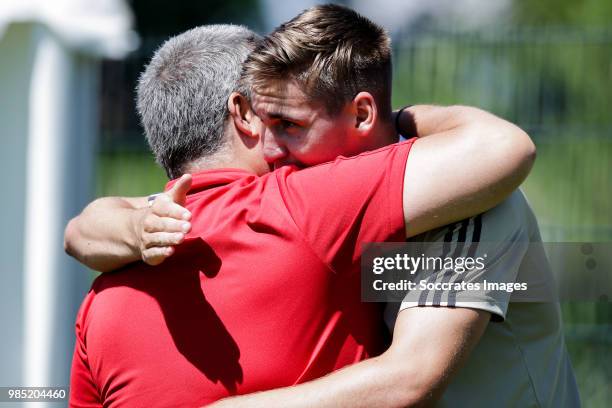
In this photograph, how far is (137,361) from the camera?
2.21 meters

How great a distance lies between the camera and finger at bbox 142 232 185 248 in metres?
1.90

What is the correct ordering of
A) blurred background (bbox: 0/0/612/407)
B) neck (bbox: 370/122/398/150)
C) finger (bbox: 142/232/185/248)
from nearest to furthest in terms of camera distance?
finger (bbox: 142/232/185/248), neck (bbox: 370/122/398/150), blurred background (bbox: 0/0/612/407)

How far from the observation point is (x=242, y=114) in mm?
2414

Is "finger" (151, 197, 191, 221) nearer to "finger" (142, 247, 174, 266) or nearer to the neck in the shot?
"finger" (142, 247, 174, 266)

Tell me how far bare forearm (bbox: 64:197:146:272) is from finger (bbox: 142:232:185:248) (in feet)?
0.70

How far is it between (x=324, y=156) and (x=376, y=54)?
294mm

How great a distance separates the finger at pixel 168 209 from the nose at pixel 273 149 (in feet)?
1.46

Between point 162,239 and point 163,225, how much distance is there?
0.03 m

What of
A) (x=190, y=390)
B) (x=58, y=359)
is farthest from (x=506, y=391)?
(x=58, y=359)

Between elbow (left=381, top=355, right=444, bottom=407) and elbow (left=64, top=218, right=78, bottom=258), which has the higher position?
elbow (left=64, top=218, right=78, bottom=258)

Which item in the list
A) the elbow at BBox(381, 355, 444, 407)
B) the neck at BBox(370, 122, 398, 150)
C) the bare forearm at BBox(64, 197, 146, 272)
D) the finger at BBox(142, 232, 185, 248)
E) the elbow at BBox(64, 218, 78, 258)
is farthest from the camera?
the elbow at BBox(64, 218, 78, 258)

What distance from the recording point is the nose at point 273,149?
236 cm

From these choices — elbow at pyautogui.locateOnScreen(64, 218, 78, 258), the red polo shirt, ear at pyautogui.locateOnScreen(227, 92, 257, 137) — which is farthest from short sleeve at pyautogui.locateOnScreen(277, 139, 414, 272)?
elbow at pyautogui.locateOnScreen(64, 218, 78, 258)

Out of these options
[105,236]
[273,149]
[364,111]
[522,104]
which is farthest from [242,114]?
[522,104]
